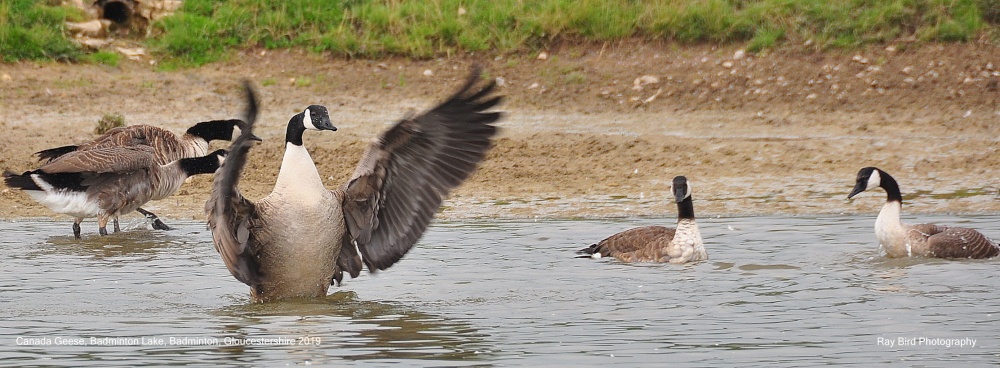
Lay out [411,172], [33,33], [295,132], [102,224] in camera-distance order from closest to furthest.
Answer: [295,132] → [411,172] → [102,224] → [33,33]

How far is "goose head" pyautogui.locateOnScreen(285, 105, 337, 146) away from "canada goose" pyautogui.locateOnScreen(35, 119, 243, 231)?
3.87 m

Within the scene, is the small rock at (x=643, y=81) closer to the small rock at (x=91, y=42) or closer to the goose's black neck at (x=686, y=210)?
the goose's black neck at (x=686, y=210)

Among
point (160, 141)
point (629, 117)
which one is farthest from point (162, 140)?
point (629, 117)

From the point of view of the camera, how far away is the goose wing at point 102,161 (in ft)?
34.8

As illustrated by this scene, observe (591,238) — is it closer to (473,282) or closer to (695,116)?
(473,282)

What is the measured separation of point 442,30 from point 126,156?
498 cm

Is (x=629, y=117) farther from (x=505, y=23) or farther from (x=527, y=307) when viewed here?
(x=527, y=307)

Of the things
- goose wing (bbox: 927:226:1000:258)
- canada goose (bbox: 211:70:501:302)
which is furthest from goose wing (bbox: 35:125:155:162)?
goose wing (bbox: 927:226:1000:258)

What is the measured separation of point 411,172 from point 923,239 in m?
3.50

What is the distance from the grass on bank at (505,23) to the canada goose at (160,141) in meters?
2.70

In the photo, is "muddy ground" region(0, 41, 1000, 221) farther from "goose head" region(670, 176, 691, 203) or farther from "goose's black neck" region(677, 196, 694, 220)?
"goose's black neck" region(677, 196, 694, 220)

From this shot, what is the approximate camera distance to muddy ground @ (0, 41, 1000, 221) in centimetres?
1173

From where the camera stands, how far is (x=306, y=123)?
7.47 m

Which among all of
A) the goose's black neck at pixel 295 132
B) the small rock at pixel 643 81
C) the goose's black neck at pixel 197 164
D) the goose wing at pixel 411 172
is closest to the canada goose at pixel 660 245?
the goose wing at pixel 411 172
